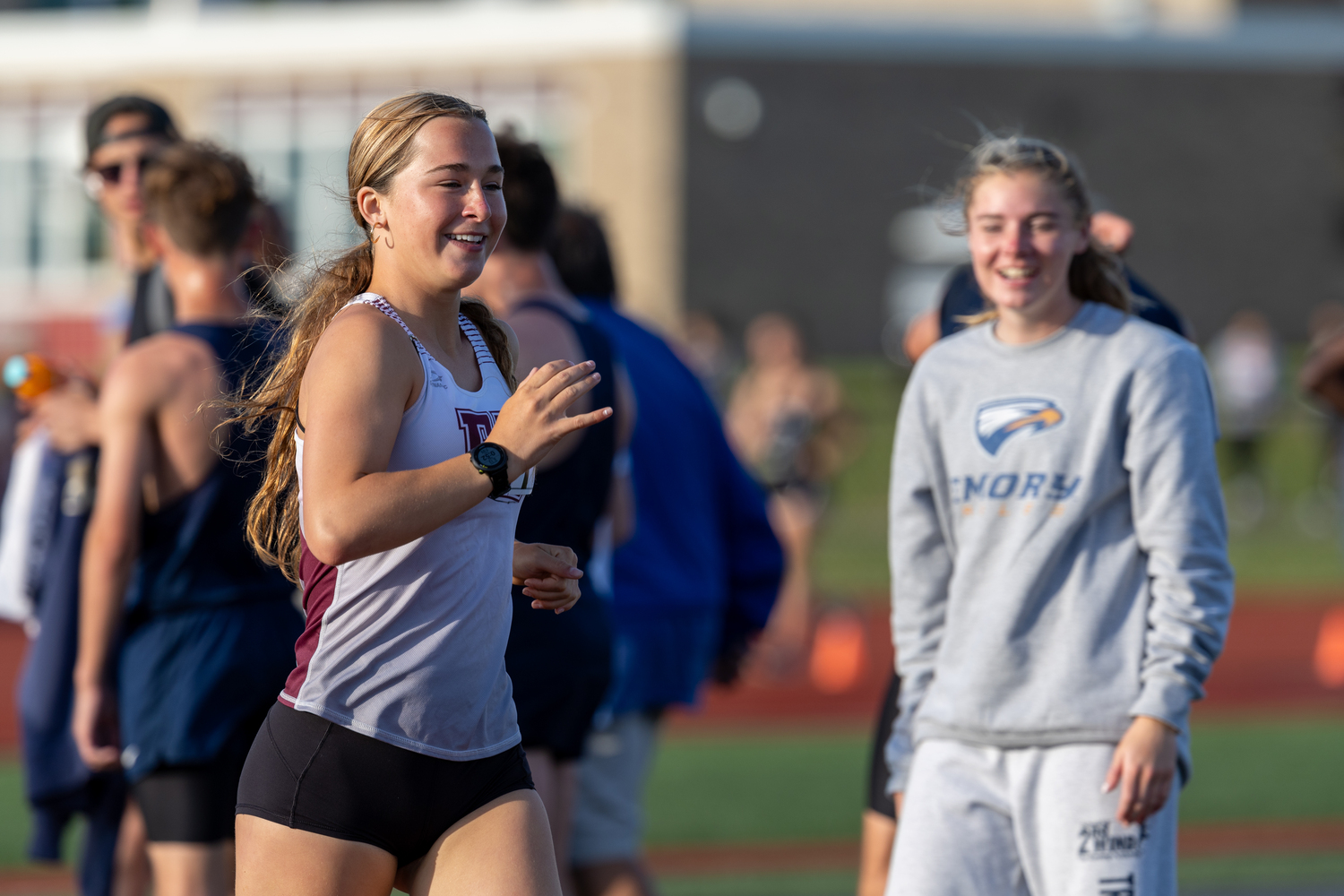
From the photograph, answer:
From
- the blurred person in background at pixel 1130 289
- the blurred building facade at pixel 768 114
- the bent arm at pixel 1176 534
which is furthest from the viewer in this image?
the blurred building facade at pixel 768 114

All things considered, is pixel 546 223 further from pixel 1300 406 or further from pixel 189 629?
pixel 1300 406

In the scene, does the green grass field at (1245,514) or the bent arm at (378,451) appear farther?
the green grass field at (1245,514)

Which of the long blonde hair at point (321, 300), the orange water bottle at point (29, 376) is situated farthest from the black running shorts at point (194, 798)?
the long blonde hair at point (321, 300)

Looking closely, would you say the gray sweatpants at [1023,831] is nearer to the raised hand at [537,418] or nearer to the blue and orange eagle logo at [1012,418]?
the blue and orange eagle logo at [1012,418]

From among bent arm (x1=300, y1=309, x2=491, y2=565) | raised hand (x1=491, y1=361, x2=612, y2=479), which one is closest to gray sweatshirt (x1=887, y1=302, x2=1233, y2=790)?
raised hand (x1=491, y1=361, x2=612, y2=479)

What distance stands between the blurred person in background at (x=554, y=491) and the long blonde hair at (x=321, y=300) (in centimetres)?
102

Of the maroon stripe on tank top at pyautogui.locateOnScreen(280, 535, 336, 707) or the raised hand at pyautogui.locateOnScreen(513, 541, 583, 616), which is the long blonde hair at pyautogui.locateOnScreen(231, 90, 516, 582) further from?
the raised hand at pyautogui.locateOnScreen(513, 541, 583, 616)

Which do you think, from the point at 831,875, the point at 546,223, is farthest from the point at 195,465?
the point at 831,875

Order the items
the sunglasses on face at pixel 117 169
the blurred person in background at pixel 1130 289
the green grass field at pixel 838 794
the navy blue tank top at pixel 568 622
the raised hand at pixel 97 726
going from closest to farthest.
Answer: the blurred person in background at pixel 1130 289 → the navy blue tank top at pixel 568 622 → the raised hand at pixel 97 726 → the sunglasses on face at pixel 117 169 → the green grass field at pixel 838 794

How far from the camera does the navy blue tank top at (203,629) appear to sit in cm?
408

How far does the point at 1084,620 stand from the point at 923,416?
1.90 feet

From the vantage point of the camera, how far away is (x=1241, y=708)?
424 inches

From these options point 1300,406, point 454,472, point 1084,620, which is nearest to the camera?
point 454,472

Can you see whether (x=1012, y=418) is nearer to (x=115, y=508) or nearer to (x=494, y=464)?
(x=494, y=464)
